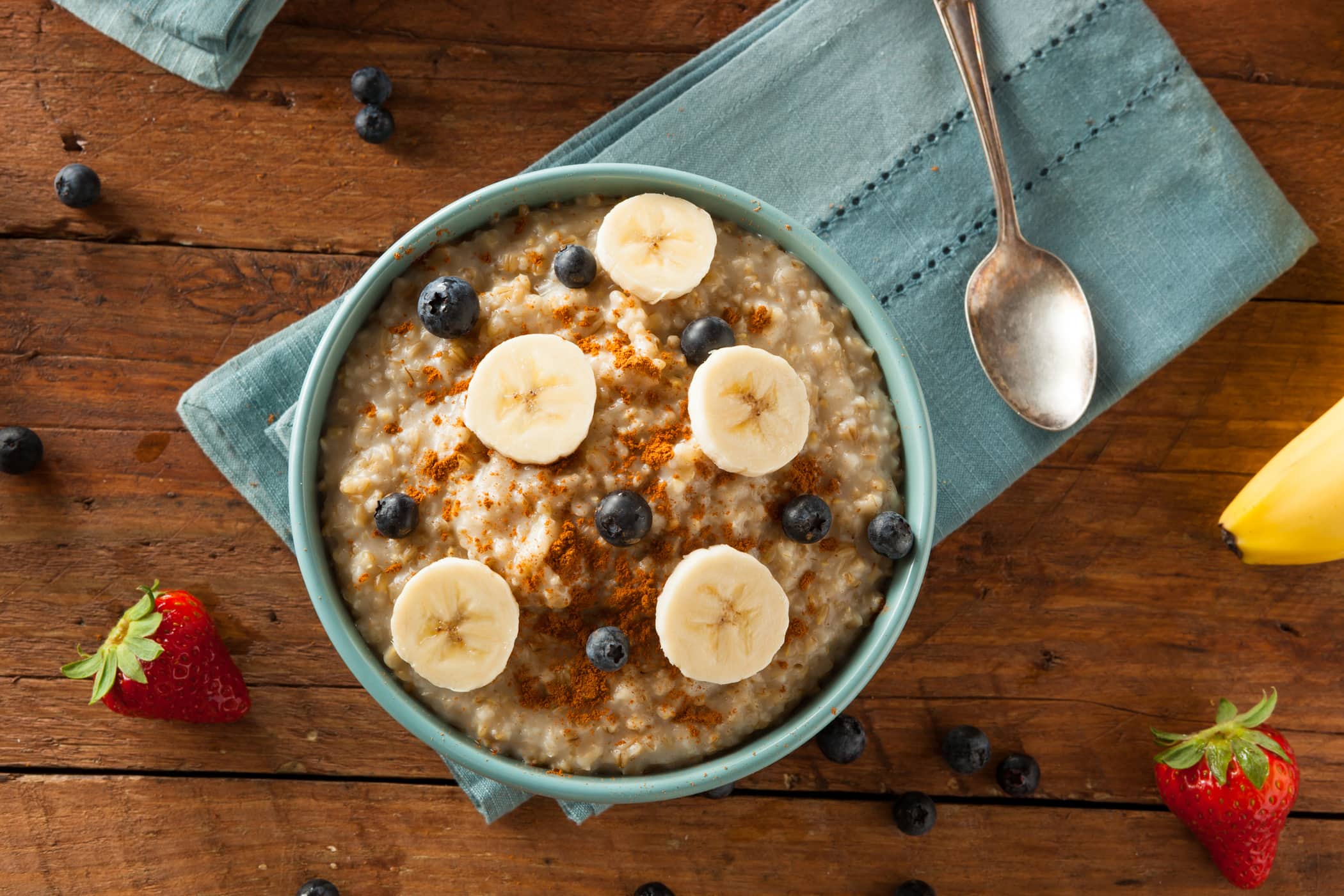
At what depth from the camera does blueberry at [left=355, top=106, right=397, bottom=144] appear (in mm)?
2592

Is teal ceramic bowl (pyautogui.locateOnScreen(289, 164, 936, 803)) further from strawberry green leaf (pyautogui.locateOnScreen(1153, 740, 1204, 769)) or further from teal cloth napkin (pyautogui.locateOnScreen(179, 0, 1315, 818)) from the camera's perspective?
strawberry green leaf (pyautogui.locateOnScreen(1153, 740, 1204, 769))

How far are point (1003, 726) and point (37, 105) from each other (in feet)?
10.2

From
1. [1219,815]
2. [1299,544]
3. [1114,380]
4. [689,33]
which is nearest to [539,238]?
[689,33]

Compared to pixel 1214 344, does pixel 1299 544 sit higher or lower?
lower

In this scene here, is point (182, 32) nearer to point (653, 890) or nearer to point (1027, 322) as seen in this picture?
point (1027, 322)

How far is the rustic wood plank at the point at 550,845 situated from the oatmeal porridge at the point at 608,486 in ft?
2.25

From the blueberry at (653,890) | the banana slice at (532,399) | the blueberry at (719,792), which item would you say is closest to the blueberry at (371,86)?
the banana slice at (532,399)

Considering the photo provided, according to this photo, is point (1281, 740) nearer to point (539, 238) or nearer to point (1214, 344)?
point (1214, 344)

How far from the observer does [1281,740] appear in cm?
272

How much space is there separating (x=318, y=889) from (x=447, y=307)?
5.33 feet

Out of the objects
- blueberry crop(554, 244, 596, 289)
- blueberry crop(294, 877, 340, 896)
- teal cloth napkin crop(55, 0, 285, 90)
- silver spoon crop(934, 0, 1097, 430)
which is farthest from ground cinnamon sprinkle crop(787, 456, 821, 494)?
teal cloth napkin crop(55, 0, 285, 90)

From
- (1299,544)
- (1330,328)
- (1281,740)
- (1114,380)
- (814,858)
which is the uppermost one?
→ (1330,328)

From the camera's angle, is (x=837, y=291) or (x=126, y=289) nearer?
(x=837, y=291)

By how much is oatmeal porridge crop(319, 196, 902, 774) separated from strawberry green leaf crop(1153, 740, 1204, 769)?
1.07m
